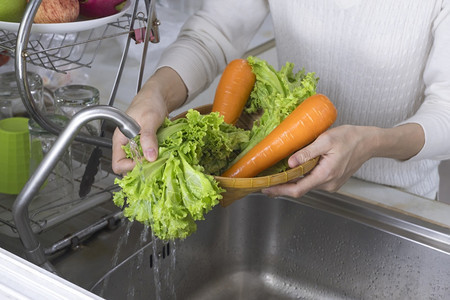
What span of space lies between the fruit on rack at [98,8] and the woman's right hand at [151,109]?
0.16m

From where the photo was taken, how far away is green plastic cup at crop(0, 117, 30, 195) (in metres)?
1.09

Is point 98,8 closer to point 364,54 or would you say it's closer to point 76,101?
point 76,101

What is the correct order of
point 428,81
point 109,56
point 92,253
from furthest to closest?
point 109,56 < point 428,81 < point 92,253

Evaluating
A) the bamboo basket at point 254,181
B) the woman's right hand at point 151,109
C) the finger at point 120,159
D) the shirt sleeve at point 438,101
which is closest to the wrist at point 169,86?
the woman's right hand at point 151,109

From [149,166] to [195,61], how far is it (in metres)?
0.49

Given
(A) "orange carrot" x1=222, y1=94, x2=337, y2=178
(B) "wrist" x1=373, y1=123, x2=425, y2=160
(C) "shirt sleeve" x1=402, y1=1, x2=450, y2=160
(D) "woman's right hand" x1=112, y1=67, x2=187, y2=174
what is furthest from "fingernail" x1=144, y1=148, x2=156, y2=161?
(C) "shirt sleeve" x1=402, y1=1, x2=450, y2=160

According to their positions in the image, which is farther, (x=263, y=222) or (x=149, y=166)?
(x=263, y=222)

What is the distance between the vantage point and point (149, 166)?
32.8 inches

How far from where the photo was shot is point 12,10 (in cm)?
89

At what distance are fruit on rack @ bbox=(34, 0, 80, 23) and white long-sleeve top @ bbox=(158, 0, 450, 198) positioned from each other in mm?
364

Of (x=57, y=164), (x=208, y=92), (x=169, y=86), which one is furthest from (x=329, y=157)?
(x=208, y=92)

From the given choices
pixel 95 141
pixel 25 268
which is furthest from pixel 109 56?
pixel 25 268

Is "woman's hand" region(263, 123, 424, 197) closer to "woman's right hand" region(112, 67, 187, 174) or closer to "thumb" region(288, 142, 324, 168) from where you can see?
"thumb" region(288, 142, 324, 168)

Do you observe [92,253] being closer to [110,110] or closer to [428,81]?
[110,110]
